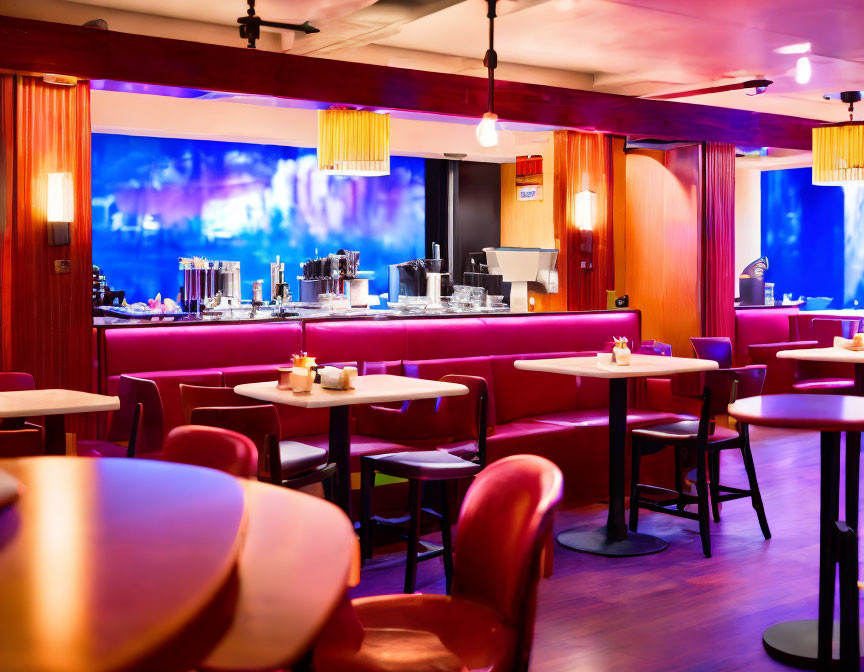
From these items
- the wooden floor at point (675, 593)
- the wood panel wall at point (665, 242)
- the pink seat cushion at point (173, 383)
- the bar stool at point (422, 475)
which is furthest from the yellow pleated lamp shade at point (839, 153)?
the pink seat cushion at point (173, 383)

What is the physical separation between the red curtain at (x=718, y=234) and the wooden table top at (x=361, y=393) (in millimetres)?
5392

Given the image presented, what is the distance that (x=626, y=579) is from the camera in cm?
457

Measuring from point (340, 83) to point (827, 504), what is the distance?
4770 millimetres

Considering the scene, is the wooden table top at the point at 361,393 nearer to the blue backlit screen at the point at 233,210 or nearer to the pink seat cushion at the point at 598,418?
the pink seat cushion at the point at 598,418

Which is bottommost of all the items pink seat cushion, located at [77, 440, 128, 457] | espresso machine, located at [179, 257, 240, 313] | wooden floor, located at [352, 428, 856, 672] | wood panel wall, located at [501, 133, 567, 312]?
wooden floor, located at [352, 428, 856, 672]

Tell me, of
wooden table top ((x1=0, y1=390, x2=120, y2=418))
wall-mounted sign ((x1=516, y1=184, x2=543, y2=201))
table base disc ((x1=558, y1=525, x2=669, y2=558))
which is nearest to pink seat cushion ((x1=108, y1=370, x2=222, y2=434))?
wooden table top ((x1=0, y1=390, x2=120, y2=418))

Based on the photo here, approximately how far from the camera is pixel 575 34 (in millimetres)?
7566

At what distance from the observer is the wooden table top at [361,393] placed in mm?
4098

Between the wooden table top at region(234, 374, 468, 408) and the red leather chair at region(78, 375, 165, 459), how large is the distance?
0.55m

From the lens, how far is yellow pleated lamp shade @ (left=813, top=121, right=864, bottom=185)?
29.8 ft

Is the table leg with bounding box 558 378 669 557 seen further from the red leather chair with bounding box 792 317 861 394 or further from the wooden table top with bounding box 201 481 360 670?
the red leather chair with bounding box 792 317 861 394

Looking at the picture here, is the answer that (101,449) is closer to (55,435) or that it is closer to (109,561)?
(55,435)

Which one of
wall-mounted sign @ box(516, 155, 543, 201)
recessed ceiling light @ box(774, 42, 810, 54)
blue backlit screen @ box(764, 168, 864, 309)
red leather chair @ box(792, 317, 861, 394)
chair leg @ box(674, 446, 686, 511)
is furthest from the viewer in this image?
blue backlit screen @ box(764, 168, 864, 309)

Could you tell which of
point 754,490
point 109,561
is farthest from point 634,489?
point 109,561
